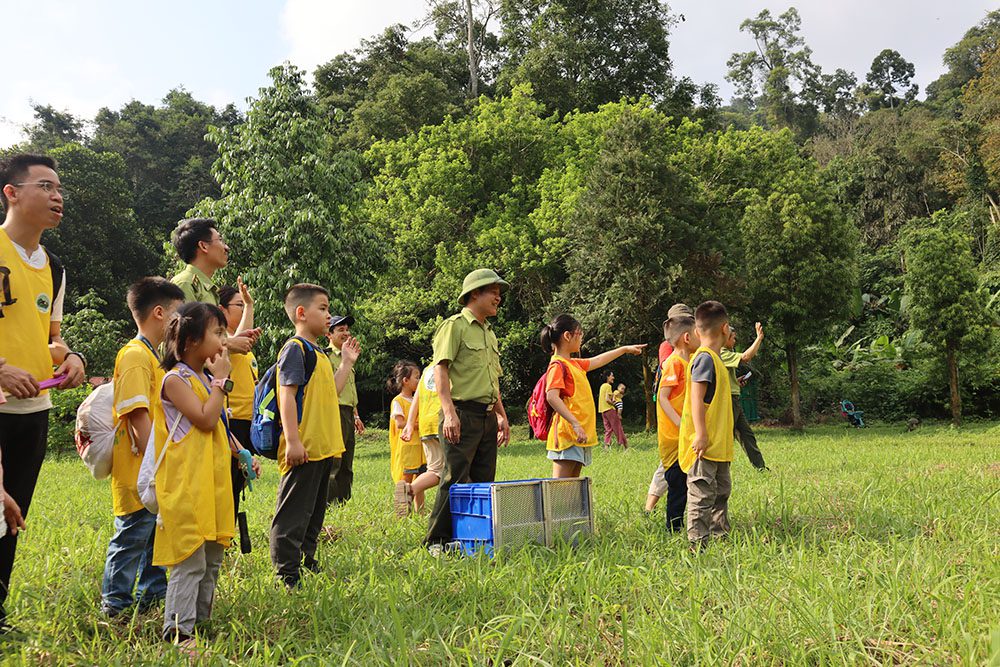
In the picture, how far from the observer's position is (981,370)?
21703mm

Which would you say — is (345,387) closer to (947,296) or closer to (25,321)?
(25,321)

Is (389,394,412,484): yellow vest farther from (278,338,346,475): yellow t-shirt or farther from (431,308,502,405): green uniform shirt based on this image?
(278,338,346,475): yellow t-shirt

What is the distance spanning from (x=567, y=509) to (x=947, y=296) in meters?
19.2

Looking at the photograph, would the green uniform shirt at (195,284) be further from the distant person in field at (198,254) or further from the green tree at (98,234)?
the green tree at (98,234)

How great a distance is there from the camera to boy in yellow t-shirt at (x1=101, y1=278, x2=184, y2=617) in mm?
3855

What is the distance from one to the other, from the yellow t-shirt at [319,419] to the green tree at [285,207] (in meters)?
13.5

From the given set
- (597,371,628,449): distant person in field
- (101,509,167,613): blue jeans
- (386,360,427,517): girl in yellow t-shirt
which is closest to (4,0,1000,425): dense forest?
(597,371,628,449): distant person in field

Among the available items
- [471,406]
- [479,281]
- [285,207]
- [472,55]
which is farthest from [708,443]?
[472,55]

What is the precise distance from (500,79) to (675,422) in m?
31.5

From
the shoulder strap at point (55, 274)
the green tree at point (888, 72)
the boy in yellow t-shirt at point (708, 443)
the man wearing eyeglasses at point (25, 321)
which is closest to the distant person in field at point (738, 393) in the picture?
the boy in yellow t-shirt at point (708, 443)

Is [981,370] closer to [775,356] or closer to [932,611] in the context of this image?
[775,356]

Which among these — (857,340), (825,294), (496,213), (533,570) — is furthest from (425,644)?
(857,340)

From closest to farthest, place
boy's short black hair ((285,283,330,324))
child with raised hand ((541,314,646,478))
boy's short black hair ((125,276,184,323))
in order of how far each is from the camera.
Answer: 1. boy's short black hair ((125,276,184,323))
2. boy's short black hair ((285,283,330,324))
3. child with raised hand ((541,314,646,478))

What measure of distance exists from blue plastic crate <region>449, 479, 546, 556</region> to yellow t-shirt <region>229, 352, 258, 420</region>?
1597 millimetres
